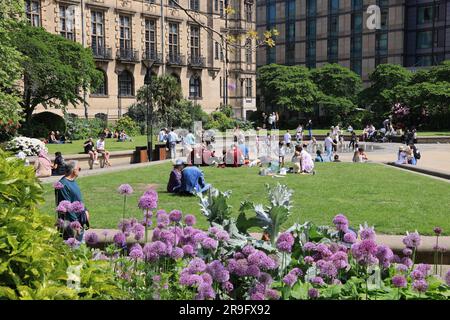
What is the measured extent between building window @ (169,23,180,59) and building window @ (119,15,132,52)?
5.54 metres

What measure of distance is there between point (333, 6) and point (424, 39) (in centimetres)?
1362

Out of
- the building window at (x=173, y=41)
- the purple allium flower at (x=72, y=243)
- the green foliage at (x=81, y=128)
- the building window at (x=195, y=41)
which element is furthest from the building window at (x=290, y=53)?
the purple allium flower at (x=72, y=243)

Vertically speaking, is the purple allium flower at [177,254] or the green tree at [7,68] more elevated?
the green tree at [7,68]

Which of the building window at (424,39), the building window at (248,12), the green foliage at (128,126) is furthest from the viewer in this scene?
the building window at (424,39)

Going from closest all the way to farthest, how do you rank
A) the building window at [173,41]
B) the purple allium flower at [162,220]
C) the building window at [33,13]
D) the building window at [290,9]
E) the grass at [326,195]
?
the purple allium flower at [162,220] < the grass at [326,195] < the building window at [33,13] < the building window at [173,41] < the building window at [290,9]

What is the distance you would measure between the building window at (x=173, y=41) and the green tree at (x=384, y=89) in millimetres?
22123

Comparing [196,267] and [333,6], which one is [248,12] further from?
[196,267]

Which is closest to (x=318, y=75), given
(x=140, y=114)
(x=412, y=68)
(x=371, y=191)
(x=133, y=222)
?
(x=412, y=68)

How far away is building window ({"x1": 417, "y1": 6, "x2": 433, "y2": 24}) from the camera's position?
230 ft

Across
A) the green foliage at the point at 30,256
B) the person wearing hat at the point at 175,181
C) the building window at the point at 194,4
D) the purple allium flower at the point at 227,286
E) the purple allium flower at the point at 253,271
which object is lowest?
the person wearing hat at the point at 175,181

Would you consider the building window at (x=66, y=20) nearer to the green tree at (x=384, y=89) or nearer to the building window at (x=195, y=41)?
the building window at (x=195, y=41)

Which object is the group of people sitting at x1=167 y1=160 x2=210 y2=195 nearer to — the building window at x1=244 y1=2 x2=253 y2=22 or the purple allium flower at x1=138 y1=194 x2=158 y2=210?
the purple allium flower at x1=138 y1=194 x2=158 y2=210

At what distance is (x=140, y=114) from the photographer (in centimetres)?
4912

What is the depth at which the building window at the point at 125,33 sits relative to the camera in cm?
5235
